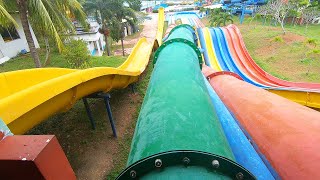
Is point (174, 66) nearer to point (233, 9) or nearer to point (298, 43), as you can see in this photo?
point (298, 43)

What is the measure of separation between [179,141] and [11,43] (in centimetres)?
1652

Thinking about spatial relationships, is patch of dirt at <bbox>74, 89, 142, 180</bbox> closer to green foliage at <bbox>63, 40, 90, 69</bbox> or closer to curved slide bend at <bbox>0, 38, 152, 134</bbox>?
curved slide bend at <bbox>0, 38, 152, 134</bbox>

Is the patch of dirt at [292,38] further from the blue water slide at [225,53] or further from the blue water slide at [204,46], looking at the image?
the blue water slide at [204,46]

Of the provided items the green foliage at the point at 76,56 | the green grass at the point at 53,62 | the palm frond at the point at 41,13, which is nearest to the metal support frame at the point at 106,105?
the palm frond at the point at 41,13

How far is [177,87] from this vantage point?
5.80 feet

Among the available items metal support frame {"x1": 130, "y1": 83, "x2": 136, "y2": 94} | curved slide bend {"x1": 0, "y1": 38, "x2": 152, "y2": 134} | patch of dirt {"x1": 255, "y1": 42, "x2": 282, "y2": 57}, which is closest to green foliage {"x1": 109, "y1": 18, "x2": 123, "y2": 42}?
metal support frame {"x1": 130, "y1": 83, "x2": 136, "y2": 94}

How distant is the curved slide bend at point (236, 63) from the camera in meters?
6.27

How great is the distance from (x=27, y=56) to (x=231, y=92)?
48.7ft

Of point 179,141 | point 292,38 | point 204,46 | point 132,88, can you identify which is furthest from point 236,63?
point 179,141

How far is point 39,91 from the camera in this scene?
10.3 feet

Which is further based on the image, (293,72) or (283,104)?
(293,72)

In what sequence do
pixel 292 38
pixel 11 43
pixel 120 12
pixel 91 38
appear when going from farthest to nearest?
1. pixel 91 38
2. pixel 120 12
3. pixel 292 38
4. pixel 11 43

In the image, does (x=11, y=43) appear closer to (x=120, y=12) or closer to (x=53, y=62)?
(x=53, y=62)

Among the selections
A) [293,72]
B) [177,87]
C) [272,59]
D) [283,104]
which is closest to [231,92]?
[283,104]
